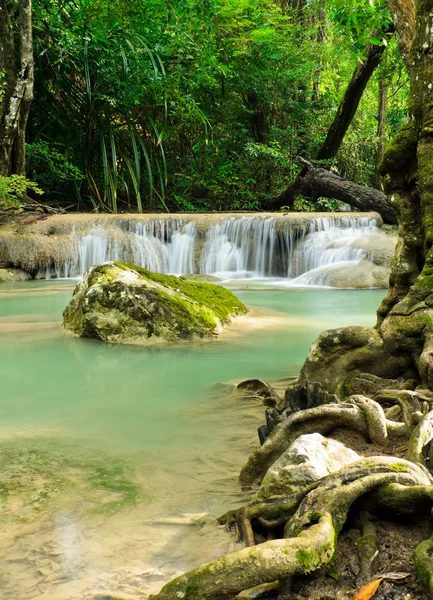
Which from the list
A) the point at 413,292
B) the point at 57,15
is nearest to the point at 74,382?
the point at 413,292

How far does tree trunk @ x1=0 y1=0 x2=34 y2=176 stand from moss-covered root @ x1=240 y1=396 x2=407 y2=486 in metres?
13.4

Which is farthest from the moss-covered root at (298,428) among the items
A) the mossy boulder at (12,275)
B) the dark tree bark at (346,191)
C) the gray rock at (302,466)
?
the dark tree bark at (346,191)

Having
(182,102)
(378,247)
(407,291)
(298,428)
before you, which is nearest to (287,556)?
(298,428)

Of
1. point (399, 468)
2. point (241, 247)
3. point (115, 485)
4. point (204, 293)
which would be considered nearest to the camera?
point (399, 468)

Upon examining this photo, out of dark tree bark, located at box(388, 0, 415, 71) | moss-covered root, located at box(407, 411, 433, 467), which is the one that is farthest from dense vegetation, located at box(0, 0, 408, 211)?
moss-covered root, located at box(407, 411, 433, 467)

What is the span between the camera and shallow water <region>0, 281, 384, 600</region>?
231 centimetres

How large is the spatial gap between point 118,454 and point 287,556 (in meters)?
Answer: 1.63

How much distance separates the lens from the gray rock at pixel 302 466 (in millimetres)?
2529

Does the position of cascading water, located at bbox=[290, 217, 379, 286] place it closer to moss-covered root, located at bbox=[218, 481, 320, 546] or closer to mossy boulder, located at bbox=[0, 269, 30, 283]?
mossy boulder, located at bbox=[0, 269, 30, 283]

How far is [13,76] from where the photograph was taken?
14.4 meters

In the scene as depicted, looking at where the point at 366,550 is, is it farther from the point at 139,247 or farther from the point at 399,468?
the point at 139,247

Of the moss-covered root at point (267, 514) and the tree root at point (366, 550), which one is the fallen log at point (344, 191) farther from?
the tree root at point (366, 550)

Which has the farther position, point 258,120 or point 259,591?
point 258,120

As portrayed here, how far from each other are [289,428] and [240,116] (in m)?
19.9
